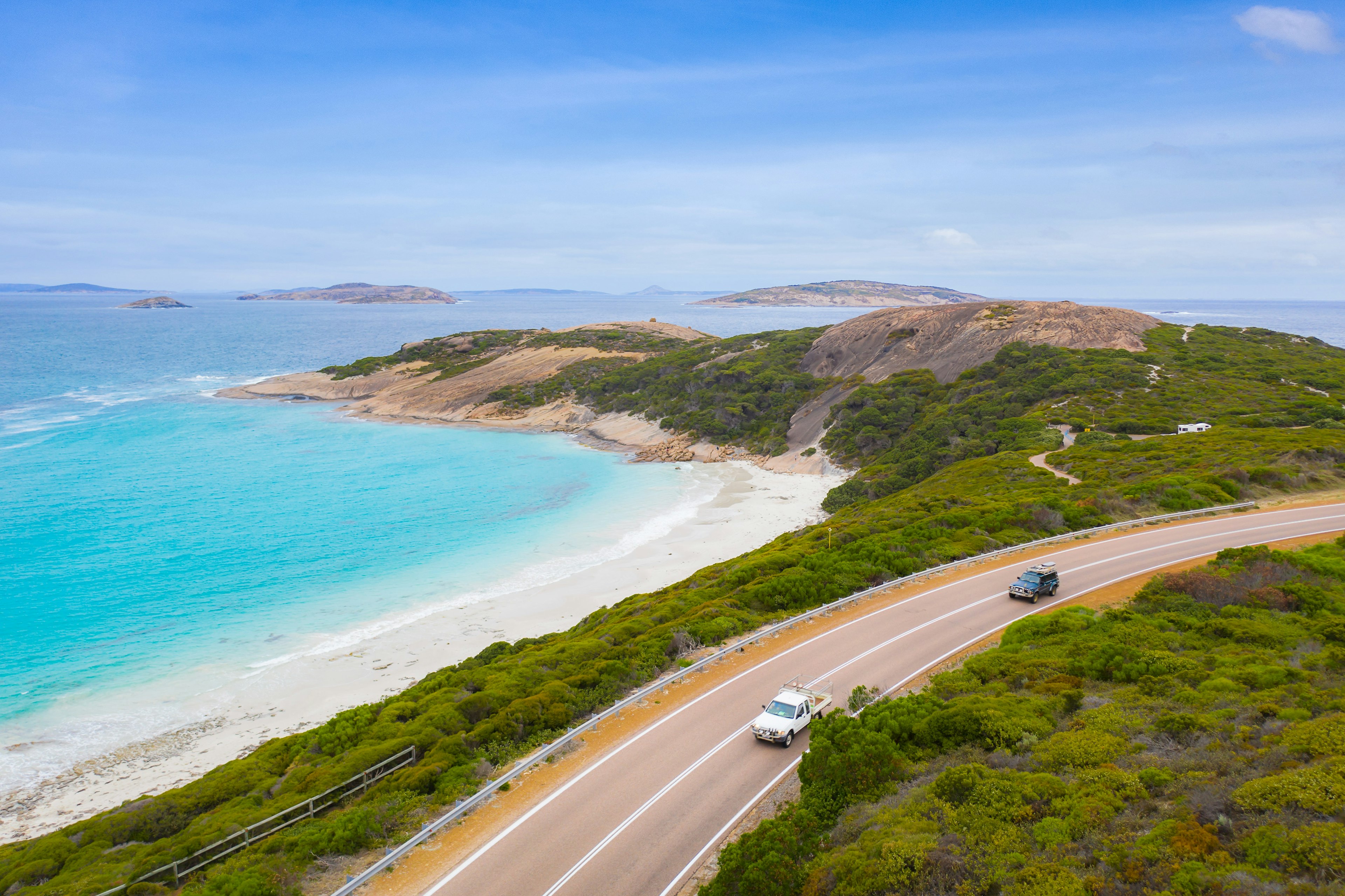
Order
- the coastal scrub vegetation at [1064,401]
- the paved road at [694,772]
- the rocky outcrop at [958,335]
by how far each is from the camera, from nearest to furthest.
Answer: the paved road at [694,772]
the coastal scrub vegetation at [1064,401]
the rocky outcrop at [958,335]

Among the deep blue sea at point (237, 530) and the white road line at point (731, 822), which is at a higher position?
the white road line at point (731, 822)

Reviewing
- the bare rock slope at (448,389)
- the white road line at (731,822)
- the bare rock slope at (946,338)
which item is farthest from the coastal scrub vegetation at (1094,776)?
the bare rock slope at (448,389)

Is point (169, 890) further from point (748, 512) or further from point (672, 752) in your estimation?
point (748, 512)

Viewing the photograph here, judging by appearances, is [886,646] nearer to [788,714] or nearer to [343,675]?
[788,714]

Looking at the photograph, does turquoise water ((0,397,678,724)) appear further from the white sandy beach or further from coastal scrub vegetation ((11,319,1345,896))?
coastal scrub vegetation ((11,319,1345,896))

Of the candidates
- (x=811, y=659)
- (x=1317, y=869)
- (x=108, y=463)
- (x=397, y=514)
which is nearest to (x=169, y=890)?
(x=811, y=659)

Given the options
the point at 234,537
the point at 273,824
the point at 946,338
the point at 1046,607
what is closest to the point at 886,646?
the point at 1046,607

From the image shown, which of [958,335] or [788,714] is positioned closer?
[788,714]

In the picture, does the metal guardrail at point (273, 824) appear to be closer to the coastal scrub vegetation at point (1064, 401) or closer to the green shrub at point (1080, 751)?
the green shrub at point (1080, 751)
